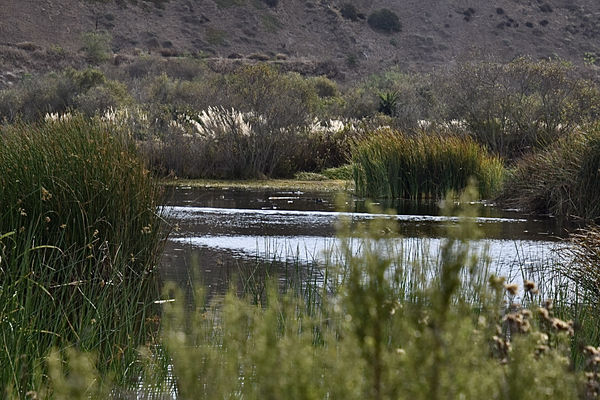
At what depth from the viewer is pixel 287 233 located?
12.0 meters

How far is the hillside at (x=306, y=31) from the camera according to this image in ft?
201

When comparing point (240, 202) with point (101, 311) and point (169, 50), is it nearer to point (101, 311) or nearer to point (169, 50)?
point (101, 311)

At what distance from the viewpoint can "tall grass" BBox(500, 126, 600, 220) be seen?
13602 millimetres

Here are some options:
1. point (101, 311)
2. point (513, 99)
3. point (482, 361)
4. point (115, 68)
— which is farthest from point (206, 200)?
point (115, 68)

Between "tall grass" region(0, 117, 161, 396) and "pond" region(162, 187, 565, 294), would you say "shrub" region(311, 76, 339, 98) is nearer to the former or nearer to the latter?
"pond" region(162, 187, 565, 294)

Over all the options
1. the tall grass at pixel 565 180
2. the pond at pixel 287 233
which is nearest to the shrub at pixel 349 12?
the pond at pixel 287 233

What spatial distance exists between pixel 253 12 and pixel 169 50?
35.2 ft

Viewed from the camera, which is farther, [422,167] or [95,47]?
[95,47]

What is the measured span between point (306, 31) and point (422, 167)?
5386 centimetres

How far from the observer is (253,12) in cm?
7019

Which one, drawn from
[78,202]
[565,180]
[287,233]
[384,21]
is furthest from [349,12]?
[78,202]

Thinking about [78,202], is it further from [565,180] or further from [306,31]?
[306,31]

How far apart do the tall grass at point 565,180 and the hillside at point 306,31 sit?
42.3 m

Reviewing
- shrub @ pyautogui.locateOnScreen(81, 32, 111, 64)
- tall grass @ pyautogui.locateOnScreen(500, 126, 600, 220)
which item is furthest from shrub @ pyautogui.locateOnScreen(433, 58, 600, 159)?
shrub @ pyautogui.locateOnScreen(81, 32, 111, 64)
